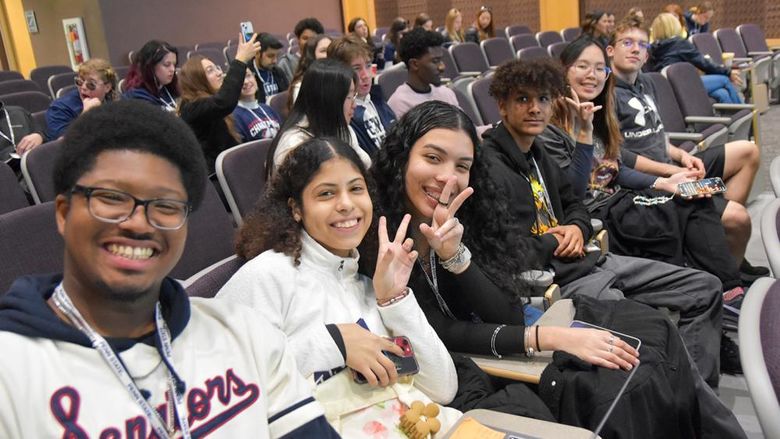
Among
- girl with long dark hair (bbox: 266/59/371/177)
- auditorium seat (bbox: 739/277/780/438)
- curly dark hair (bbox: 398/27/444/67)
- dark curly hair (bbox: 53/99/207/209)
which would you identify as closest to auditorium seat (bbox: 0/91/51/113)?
curly dark hair (bbox: 398/27/444/67)

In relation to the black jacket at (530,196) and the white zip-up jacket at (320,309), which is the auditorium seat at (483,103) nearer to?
the black jacket at (530,196)

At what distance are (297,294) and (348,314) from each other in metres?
0.13

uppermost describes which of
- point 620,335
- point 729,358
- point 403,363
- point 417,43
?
point 417,43

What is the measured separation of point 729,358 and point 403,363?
1.58 metres

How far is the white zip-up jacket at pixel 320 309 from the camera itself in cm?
128

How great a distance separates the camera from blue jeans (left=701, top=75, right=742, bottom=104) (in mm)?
5332

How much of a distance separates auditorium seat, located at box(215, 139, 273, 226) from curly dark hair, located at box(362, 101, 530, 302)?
1.89 ft

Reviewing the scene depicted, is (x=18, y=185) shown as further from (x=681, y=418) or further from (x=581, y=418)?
(x=681, y=418)

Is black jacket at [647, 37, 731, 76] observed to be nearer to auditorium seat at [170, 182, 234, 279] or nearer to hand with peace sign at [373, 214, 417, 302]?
auditorium seat at [170, 182, 234, 279]

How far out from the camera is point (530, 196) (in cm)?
220

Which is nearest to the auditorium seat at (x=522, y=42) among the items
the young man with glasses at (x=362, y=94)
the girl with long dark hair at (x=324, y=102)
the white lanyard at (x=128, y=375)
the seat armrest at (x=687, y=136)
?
the seat armrest at (x=687, y=136)

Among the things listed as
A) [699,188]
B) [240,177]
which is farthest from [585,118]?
[240,177]

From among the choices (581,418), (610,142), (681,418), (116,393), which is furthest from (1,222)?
(610,142)

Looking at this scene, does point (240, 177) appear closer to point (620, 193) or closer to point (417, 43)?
point (620, 193)
